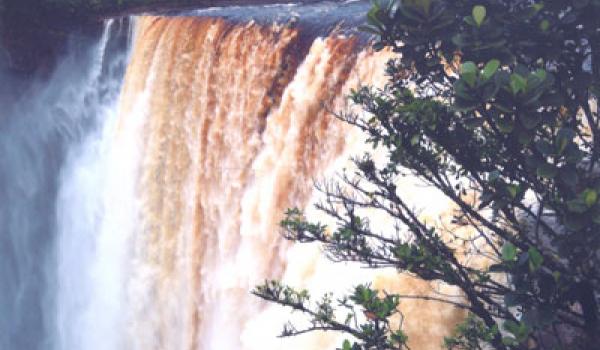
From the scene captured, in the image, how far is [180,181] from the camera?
9320 mm

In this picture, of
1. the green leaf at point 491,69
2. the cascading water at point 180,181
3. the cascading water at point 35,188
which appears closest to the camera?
the green leaf at point 491,69

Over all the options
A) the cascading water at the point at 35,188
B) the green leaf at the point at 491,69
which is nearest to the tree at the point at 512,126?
the green leaf at the point at 491,69

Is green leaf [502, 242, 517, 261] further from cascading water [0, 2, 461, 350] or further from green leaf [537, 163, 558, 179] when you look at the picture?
cascading water [0, 2, 461, 350]

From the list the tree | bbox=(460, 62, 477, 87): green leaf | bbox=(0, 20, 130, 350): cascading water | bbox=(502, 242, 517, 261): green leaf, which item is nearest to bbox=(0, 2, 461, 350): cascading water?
bbox=(0, 20, 130, 350): cascading water

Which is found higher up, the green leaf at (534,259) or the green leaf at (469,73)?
the green leaf at (469,73)

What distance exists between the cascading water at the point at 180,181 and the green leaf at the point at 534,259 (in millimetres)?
2535

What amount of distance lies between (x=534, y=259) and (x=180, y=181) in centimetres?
728

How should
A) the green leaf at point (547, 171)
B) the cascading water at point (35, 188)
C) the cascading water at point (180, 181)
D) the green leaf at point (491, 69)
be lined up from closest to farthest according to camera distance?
the green leaf at point (491, 69), the green leaf at point (547, 171), the cascading water at point (180, 181), the cascading water at point (35, 188)

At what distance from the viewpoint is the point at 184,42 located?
9406 millimetres

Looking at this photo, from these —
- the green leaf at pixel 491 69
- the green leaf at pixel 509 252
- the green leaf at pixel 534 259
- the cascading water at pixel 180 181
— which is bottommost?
the green leaf at pixel 534 259

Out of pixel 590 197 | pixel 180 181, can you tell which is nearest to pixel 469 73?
pixel 590 197

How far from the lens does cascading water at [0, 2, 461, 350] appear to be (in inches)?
291

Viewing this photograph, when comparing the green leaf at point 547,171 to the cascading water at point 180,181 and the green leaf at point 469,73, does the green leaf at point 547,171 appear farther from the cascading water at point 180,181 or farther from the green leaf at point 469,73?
the cascading water at point 180,181

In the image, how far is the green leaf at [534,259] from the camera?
2.37 meters
